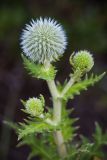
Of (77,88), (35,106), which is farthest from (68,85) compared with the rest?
(35,106)

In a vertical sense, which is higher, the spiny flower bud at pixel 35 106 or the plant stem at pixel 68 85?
the plant stem at pixel 68 85

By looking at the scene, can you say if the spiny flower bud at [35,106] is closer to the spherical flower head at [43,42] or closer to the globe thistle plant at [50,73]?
the globe thistle plant at [50,73]

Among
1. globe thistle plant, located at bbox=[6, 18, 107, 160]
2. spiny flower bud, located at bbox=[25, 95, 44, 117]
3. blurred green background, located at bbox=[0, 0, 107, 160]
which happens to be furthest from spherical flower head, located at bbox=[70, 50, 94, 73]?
blurred green background, located at bbox=[0, 0, 107, 160]

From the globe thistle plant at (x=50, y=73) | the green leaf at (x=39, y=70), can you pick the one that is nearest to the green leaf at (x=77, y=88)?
the globe thistle plant at (x=50, y=73)

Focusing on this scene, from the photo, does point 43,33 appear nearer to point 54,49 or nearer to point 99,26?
point 54,49

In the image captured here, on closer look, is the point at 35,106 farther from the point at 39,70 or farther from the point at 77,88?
the point at 77,88

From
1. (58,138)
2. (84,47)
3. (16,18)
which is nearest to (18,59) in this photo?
(16,18)

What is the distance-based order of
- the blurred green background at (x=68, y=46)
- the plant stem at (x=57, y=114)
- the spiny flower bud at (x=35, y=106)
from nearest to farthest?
the spiny flower bud at (x=35, y=106), the plant stem at (x=57, y=114), the blurred green background at (x=68, y=46)
